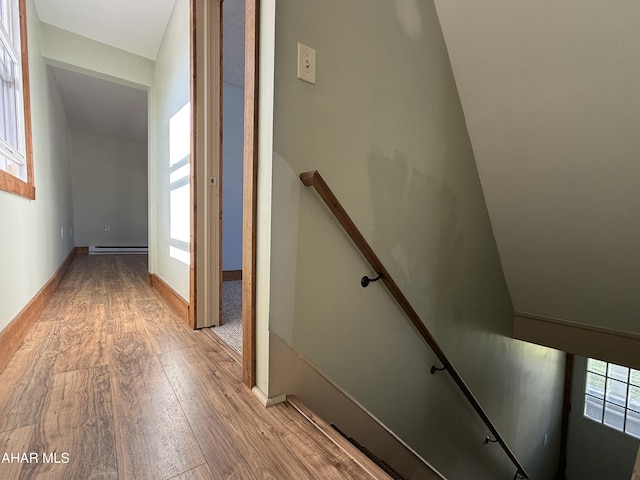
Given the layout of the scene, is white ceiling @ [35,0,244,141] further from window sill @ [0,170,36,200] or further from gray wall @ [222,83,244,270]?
window sill @ [0,170,36,200]

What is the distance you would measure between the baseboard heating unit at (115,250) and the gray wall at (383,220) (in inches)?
254

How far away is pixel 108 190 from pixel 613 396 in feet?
33.6

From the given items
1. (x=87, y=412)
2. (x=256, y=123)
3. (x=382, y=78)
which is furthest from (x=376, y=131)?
(x=87, y=412)

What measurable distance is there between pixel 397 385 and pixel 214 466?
1.17 m

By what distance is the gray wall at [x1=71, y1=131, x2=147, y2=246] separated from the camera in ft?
19.1

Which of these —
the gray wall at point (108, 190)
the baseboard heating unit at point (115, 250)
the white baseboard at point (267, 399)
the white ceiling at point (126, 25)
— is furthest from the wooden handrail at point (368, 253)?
the gray wall at point (108, 190)

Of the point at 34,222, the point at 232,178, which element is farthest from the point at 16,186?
the point at 232,178

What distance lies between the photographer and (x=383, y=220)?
4.99 ft

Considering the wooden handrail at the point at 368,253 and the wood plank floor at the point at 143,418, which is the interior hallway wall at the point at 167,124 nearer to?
the wood plank floor at the point at 143,418

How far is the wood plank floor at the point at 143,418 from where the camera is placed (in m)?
0.81

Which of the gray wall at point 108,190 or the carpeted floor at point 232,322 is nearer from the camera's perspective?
the carpeted floor at point 232,322

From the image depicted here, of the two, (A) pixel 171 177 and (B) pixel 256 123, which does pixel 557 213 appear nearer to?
(B) pixel 256 123

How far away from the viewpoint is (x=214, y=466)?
0.81m

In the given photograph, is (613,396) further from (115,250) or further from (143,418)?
(115,250)
